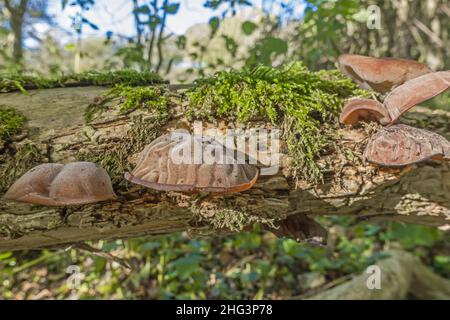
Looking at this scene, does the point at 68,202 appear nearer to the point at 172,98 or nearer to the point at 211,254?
the point at 172,98

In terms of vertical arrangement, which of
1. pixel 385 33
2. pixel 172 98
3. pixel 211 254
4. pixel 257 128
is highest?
pixel 385 33

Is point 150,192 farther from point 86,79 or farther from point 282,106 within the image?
point 86,79

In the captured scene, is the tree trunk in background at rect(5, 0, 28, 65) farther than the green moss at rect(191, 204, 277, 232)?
Yes

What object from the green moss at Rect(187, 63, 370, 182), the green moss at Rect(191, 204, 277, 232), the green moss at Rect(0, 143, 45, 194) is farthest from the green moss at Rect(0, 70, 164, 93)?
the green moss at Rect(191, 204, 277, 232)

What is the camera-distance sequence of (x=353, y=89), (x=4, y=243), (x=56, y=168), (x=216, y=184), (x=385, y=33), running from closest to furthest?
(x=216, y=184), (x=56, y=168), (x=4, y=243), (x=353, y=89), (x=385, y=33)

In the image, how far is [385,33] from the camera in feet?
18.4

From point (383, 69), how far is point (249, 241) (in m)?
3.18

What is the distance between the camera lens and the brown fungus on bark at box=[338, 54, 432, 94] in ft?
6.28

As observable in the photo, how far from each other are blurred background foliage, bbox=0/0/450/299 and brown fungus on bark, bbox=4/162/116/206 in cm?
199

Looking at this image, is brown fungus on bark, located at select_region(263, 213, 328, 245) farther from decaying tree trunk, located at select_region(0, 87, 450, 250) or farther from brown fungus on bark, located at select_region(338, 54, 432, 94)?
brown fungus on bark, located at select_region(338, 54, 432, 94)

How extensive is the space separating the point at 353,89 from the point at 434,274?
416 cm

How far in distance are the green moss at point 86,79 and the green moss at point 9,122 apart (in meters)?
0.28

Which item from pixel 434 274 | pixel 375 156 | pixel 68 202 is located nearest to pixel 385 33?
pixel 434 274

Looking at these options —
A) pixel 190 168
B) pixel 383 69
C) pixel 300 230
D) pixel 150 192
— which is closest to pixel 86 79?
pixel 150 192
